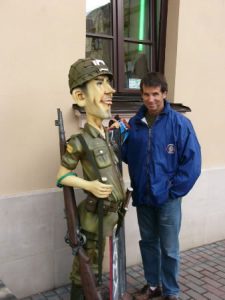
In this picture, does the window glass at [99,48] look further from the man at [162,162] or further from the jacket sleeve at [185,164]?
the jacket sleeve at [185,164]

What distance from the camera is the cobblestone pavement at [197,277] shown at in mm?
3382

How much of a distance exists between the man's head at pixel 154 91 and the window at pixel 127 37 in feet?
3.37

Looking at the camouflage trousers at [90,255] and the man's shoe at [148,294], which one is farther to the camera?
the man's shoe at [148,294]

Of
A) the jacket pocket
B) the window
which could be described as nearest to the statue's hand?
the jacket pocket

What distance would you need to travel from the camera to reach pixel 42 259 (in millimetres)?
3314

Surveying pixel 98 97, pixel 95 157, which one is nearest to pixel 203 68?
pixel 98 97

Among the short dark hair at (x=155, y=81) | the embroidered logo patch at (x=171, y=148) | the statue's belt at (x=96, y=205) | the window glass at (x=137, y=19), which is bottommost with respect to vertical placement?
the statue's belt at (x=96, y=205)

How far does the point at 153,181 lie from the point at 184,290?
4.01 ft

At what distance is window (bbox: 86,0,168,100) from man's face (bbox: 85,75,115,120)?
135 cm

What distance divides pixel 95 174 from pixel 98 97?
0.50m

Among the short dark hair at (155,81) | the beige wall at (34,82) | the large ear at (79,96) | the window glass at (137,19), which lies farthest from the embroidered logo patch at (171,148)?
the window glass at (137,19)

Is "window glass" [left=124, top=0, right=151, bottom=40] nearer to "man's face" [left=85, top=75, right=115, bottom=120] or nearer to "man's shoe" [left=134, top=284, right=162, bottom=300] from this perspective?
"man's face" [left=85, top=75, right=115, bottom=120]

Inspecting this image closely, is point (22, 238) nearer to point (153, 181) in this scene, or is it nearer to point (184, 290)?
point (153, 181)

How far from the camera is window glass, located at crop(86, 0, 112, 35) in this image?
3.75 m
